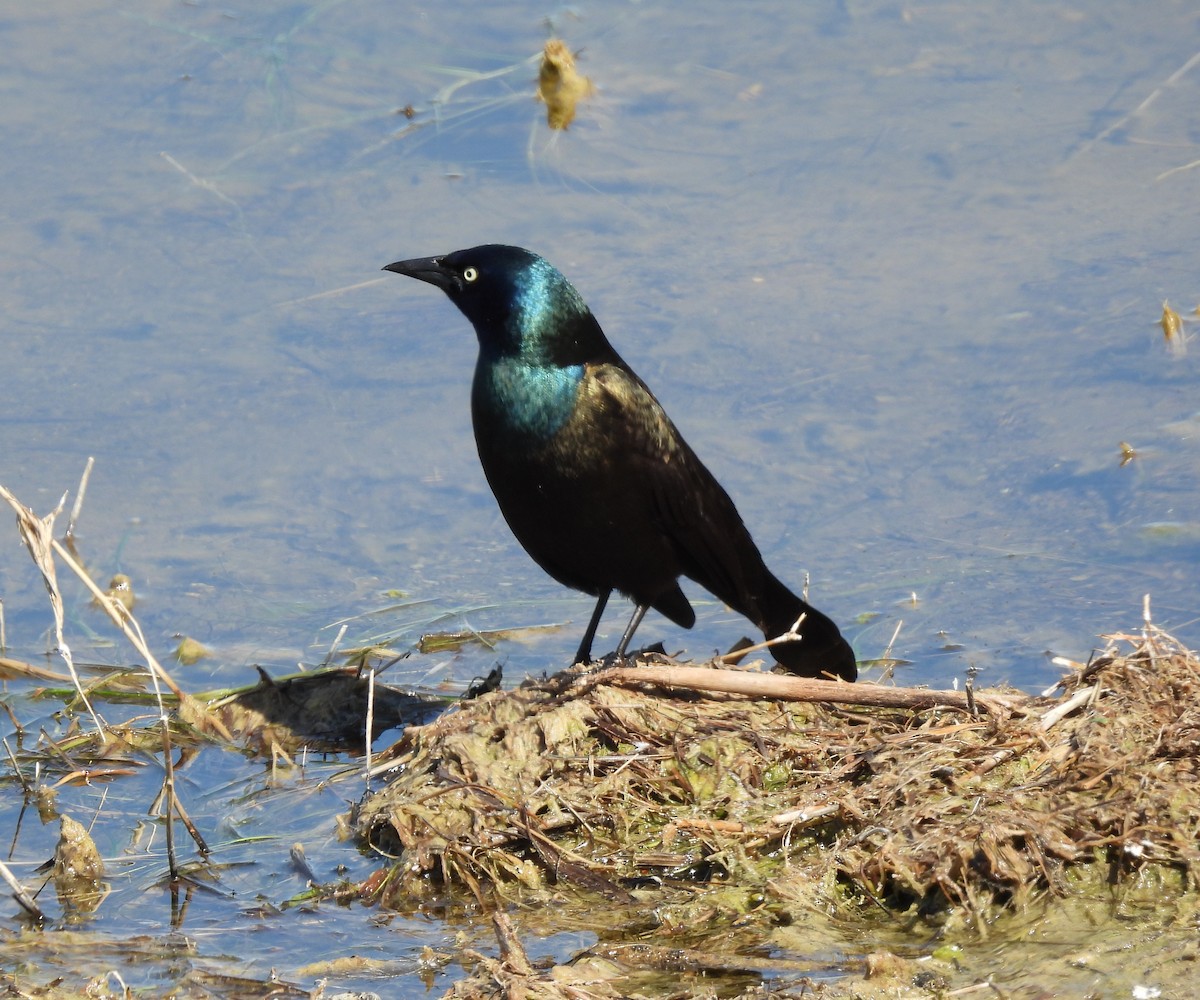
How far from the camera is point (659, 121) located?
8578 mm

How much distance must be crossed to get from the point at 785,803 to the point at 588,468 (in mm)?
1221

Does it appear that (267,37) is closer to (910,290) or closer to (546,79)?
(546,79)

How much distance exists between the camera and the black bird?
499 centimetres

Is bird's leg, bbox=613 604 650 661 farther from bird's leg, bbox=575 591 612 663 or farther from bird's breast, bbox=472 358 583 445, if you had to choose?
bird's breast, bbox=472 358 583 445

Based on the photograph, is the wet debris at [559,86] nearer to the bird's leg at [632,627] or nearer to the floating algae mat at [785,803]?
the bird's leg at [632,627]

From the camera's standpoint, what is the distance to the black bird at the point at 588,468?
16.4 ft

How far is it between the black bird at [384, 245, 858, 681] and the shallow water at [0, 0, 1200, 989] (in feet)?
1.76

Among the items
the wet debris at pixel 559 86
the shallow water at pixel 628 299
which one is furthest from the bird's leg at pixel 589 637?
the wet debris at pixel 559 86

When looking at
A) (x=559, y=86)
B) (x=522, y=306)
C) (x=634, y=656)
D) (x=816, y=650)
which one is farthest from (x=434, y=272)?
(x=559, y=86)

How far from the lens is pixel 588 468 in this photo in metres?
5.02

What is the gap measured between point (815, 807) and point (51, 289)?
462cm

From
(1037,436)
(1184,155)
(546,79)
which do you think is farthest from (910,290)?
(546,79)

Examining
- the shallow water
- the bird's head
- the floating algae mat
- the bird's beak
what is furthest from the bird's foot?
the bird's beak

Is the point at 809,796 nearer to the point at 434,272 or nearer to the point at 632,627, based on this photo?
the point at 632,627
